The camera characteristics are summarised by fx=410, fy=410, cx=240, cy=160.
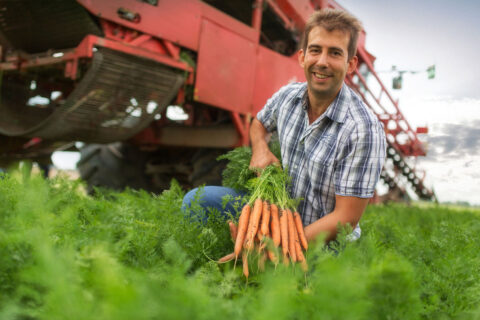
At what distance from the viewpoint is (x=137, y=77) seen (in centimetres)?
439

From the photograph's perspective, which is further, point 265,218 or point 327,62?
point 327,62

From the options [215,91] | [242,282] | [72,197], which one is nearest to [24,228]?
[242,282]

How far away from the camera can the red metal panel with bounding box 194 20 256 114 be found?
504 cm

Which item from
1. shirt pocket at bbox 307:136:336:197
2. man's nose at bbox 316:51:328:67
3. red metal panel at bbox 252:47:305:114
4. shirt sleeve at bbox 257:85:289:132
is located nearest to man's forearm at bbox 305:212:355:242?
shirt pocket at bbox 307:136:336:197

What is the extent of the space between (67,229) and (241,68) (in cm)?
427

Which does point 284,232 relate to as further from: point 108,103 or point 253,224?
point 108,103

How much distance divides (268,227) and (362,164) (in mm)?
584

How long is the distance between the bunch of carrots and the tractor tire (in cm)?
457

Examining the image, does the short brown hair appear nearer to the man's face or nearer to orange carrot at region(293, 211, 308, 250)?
the man's face

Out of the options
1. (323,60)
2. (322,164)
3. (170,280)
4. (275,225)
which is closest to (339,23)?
(323,60)

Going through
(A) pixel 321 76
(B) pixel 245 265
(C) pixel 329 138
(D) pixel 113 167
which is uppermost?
(A) pixel 321 76

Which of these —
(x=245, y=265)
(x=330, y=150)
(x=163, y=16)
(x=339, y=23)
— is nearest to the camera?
(x=245, y=265)

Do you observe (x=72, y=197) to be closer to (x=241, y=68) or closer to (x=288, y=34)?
(x=241, y=68)

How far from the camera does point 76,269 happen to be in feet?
3.67
